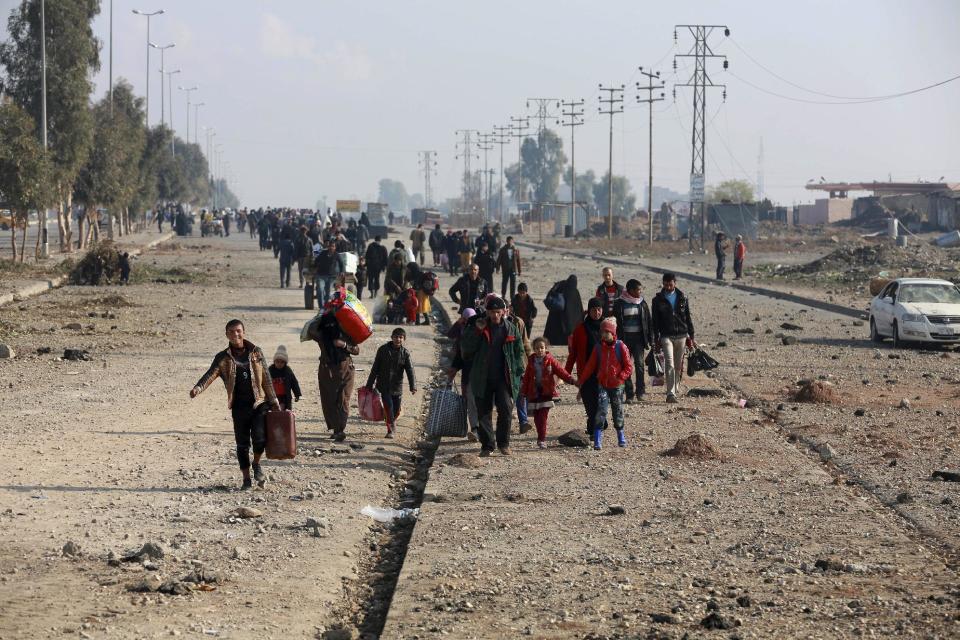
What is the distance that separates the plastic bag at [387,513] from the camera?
10500 mm

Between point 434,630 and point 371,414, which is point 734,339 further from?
point 434,630

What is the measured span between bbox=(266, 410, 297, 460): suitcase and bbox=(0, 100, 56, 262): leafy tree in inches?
1270

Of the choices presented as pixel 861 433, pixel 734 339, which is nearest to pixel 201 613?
pixel 861 433

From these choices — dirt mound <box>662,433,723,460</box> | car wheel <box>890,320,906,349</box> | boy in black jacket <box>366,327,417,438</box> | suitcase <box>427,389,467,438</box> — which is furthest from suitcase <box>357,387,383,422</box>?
car wheel <box>890,320,906,349</box>

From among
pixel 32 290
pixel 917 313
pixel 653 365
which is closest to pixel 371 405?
pixel 653 365

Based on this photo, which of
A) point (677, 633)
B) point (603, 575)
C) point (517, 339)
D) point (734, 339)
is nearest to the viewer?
point (677, 633)

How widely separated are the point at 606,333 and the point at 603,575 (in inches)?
191

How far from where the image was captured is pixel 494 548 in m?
9.27

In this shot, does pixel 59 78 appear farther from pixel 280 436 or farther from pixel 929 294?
pixel 280 436

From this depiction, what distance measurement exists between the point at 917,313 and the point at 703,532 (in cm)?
1534

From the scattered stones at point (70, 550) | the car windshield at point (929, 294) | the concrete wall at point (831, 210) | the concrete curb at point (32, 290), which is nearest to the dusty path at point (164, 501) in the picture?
the scattered stones at point (70, 550)

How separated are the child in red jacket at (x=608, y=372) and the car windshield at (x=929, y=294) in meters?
12.8

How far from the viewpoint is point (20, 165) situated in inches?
1620

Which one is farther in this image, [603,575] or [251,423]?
[251,423]
